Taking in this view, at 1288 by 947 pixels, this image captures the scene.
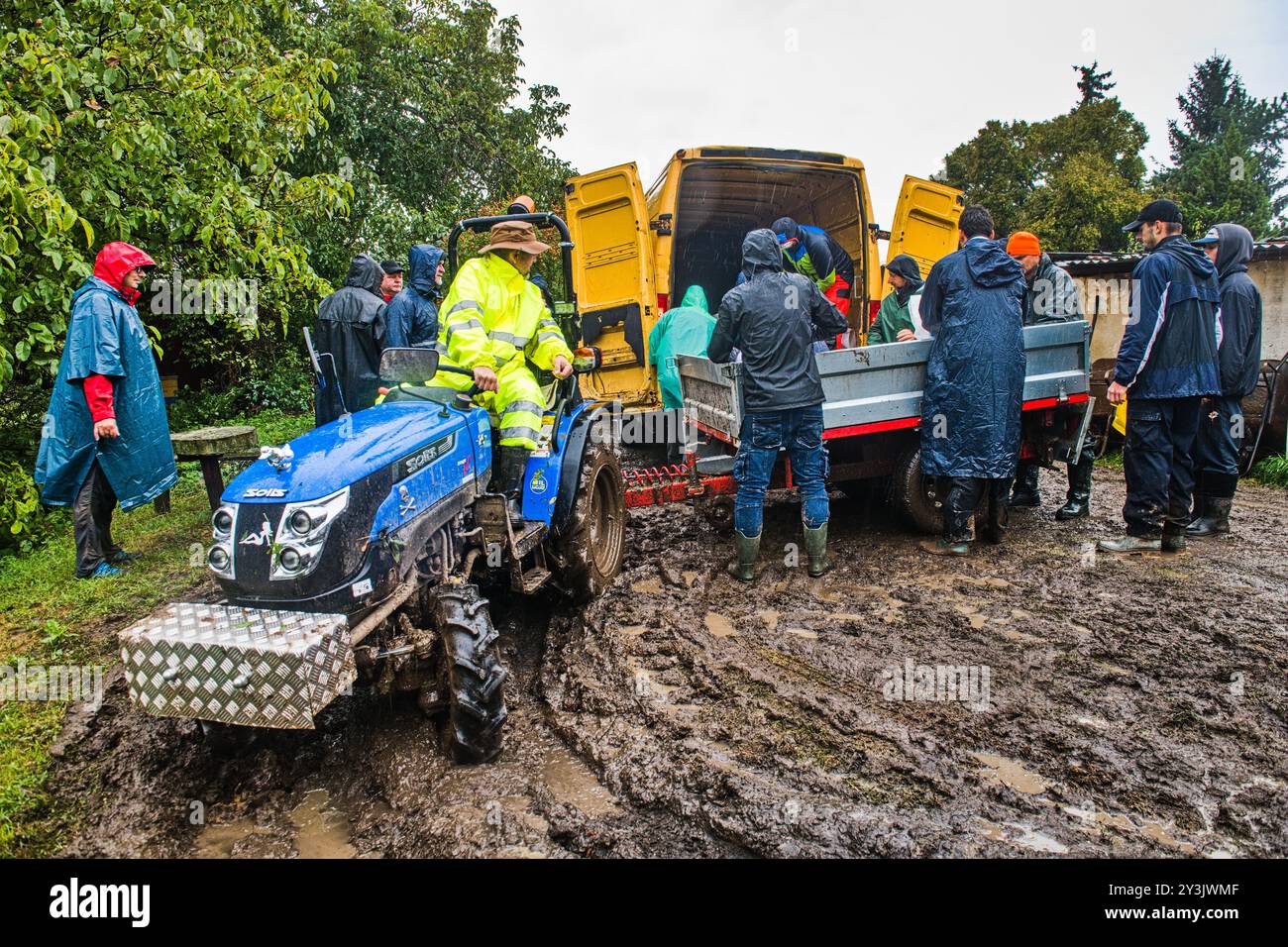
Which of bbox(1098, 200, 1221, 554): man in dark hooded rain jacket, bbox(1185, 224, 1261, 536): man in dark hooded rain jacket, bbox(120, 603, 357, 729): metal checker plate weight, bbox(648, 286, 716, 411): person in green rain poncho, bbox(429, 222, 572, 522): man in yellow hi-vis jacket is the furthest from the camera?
bbox(648, 286, 716, 411): person in green rain poncho

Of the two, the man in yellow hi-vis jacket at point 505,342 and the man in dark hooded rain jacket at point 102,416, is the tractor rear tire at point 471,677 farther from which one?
the man in dark hooded rain jacket at point 102,416

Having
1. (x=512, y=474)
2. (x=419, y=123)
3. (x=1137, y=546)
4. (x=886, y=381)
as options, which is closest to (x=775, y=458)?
(x=886, y=381)

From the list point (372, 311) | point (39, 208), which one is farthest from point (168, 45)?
point (372, 311)

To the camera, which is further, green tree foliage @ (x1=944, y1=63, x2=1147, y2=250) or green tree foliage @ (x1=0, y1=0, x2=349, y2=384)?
green tree foliage @ (x1=944, y1=63, x2=1147, y2=250)

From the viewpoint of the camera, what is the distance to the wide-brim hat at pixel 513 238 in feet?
12.9

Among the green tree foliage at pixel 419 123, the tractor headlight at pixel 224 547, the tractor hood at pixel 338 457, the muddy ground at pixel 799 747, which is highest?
the green tree foliage at pixel 419 123

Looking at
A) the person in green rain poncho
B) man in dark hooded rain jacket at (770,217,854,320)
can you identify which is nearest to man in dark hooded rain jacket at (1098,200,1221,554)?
man in dark hooded rain jacket at (770,217,854,320)

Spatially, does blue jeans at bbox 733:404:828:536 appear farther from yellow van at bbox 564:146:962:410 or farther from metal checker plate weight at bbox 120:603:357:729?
metal checker plate weight at bbox 120:603:357:729

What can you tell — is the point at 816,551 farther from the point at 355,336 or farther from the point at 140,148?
the point at 140,148

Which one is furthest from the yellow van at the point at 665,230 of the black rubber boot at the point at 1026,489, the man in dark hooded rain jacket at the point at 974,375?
→ the man in dark hooded rain jacket at the point at 974,375

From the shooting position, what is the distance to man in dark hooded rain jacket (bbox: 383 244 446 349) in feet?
18.6

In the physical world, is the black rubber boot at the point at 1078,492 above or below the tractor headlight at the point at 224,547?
below

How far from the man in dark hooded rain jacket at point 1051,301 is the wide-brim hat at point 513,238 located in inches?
140
